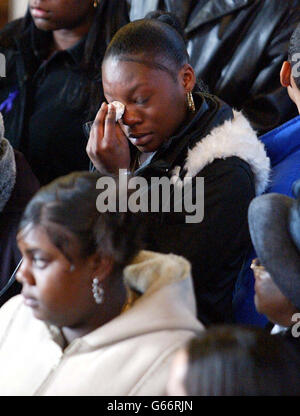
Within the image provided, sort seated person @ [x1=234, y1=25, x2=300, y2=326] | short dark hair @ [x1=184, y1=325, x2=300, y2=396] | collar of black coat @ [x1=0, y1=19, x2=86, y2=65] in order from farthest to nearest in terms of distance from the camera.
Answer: collar of black coat @ [x1=0, y1=19, x2=86, y2=65]
seated person @ [x1=234, y1=25, x2=300, y2=326]
short dark hair @ [x1=184, y1=325, x2=300, y2=396]

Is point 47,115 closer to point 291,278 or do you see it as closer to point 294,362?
point 291,278

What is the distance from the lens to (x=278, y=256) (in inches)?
44.9

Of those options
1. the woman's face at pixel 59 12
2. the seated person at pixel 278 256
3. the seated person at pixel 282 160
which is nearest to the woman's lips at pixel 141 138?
the seated person at pixel 282 160

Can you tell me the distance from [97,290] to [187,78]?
1.88ft

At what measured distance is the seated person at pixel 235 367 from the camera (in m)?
Result: 0.94

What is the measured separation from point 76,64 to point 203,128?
28.1 inches

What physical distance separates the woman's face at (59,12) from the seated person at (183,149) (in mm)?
617

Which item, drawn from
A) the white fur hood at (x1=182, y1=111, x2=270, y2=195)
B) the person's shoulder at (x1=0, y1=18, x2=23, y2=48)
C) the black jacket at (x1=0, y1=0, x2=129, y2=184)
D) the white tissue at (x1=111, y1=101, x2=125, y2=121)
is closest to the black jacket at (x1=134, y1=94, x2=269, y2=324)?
the white fur hood at (x1=182, y1=111, x2=270, y2=195)

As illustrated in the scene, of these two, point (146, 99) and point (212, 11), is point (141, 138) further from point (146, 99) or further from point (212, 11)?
point (212, 11)

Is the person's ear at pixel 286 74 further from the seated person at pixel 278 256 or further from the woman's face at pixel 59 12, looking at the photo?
the woman's face at pixel 59 12

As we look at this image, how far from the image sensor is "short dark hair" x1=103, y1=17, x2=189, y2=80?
1.49 meters

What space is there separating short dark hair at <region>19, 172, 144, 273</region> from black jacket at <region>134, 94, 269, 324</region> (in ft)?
0.76

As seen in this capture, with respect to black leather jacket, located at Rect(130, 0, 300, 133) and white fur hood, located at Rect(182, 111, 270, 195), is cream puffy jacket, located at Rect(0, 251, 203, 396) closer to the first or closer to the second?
white fur hood, located at Rect(182, 111, 270, 195)

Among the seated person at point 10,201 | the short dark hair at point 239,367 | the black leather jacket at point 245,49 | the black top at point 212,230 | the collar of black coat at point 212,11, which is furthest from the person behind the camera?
the collar of black coat at point 212,11
